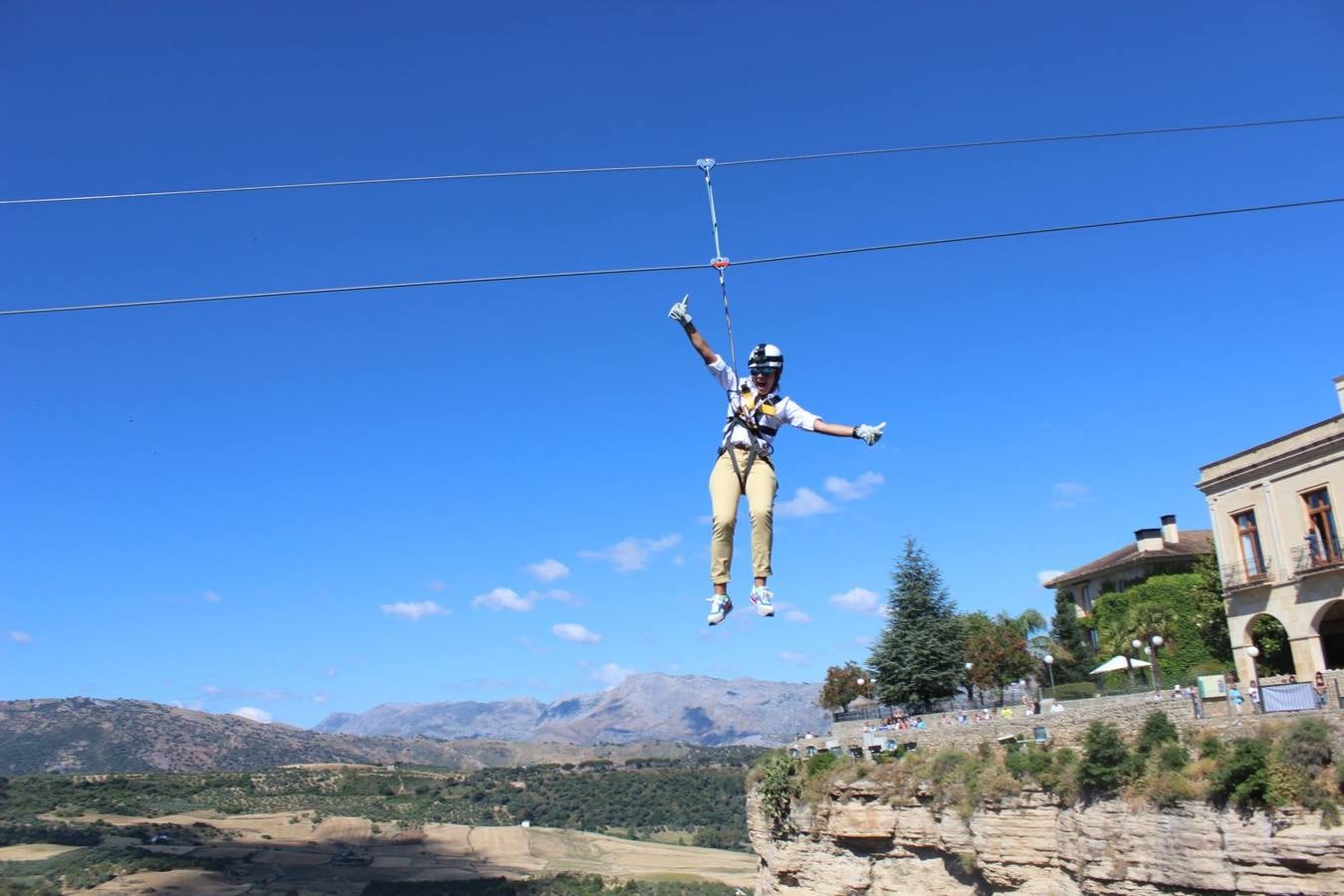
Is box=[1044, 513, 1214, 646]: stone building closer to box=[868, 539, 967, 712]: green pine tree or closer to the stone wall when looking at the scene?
box=[868, 539, 967, 712]: green pine tree

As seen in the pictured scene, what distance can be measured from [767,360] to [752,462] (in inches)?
39.1

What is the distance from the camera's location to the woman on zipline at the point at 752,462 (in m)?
9.35

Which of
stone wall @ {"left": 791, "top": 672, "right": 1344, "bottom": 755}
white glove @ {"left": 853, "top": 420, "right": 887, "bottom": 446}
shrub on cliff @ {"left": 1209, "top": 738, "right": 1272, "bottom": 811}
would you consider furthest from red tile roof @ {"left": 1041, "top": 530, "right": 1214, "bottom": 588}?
white glove @ {"left": 853, "top": 420, "right": 887, "bottom": 446}

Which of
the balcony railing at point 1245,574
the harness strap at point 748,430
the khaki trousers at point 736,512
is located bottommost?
the khaki trousers at point 736,512

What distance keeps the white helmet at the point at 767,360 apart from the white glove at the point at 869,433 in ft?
3.18

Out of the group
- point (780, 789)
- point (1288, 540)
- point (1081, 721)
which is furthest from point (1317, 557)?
point (780, 789)

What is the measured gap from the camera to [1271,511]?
31.4 m

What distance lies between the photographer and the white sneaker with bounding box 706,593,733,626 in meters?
9.33

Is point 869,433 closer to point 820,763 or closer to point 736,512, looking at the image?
point 736,512

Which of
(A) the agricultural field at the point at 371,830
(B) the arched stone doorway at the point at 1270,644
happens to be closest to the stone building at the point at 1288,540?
(B) the arched stone doorway at the point at 1270,644

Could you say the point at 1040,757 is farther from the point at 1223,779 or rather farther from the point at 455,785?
the point at 455,785

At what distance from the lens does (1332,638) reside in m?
31.5

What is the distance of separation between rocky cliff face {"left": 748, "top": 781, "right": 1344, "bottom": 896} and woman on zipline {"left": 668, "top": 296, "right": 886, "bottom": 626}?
15.5 metres

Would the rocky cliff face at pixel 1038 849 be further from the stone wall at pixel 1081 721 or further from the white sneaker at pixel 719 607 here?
the white sneaker at pixel 719 607
